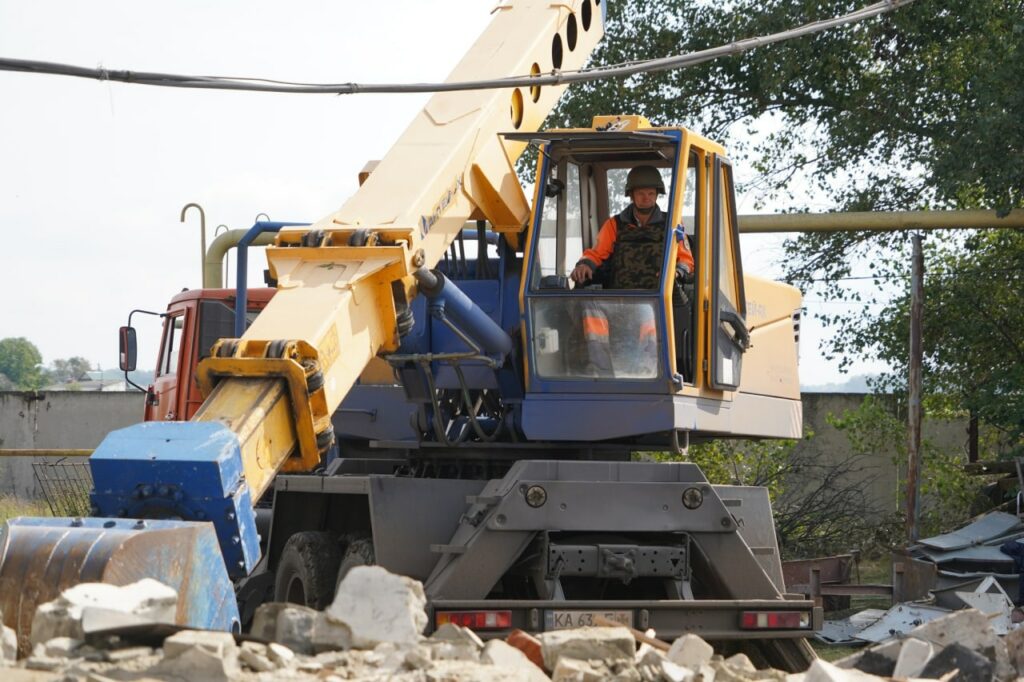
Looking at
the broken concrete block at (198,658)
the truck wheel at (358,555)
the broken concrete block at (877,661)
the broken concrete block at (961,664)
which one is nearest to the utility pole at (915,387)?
the truck wheel at (358,555)

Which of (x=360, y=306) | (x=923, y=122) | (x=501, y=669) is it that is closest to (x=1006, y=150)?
(x=923, y=122)

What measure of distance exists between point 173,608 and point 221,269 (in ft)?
49.0

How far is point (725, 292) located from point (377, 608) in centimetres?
412

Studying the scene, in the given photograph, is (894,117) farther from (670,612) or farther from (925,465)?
(670,612)

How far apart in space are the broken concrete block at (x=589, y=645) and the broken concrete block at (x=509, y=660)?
1.02 feet

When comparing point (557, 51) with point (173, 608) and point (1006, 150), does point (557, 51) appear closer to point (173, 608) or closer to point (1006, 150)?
point (173, 608)

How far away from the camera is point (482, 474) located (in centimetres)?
1059

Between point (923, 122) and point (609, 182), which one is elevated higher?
point (923, 122)

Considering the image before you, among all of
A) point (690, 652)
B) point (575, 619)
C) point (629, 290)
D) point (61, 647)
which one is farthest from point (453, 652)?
point (629, 290)

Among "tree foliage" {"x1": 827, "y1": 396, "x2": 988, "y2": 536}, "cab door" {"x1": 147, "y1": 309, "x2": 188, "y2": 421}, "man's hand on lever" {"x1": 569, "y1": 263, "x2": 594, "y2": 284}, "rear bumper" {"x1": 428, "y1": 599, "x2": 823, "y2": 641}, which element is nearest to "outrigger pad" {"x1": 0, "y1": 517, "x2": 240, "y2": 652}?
"rear bumper" {"x1": 428, "y1": 599, "x2": 823, "y2": 641}

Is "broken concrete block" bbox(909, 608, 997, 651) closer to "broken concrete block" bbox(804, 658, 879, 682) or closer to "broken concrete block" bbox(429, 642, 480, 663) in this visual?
"broken concrete block" bbox(804, 658, 879, 682)

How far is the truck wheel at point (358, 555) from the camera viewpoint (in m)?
9.73

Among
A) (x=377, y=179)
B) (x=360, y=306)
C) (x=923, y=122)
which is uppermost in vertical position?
(x=923, y=122)

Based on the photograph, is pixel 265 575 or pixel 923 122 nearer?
pixel 265 575
